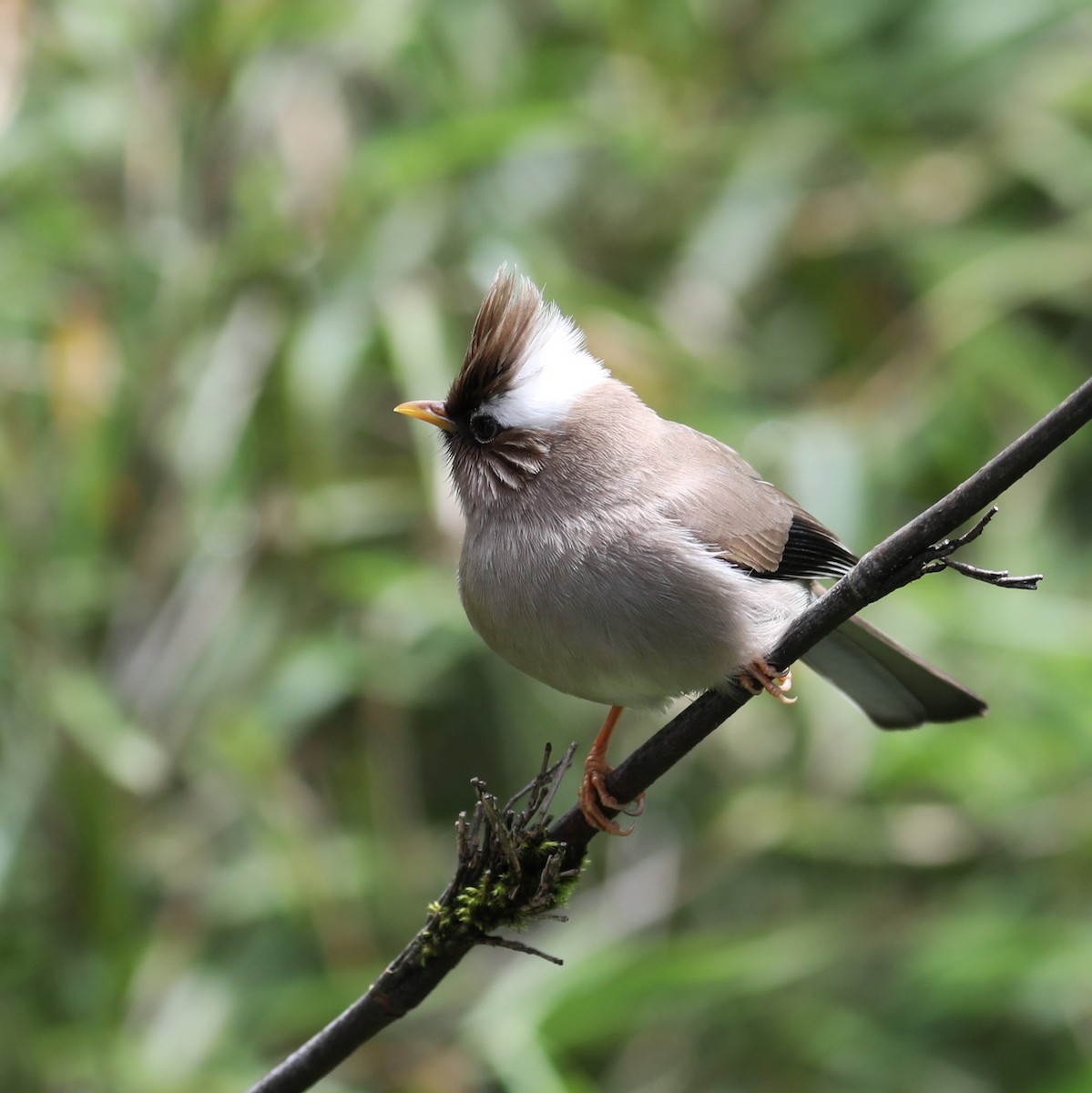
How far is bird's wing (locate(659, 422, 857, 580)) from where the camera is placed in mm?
2264

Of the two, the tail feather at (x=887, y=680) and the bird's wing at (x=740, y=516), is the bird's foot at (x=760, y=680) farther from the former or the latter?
the tail feather at (x=887, y=680)

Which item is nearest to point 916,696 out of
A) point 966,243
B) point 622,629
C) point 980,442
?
point 622,629

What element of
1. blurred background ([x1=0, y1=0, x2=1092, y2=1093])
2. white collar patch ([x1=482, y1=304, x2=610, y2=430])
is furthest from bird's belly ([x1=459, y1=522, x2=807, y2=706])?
blurred background ([x1=0, y1=0, x2=1092, y2=1093])

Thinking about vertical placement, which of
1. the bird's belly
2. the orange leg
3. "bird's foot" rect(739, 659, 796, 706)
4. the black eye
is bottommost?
the orange leg

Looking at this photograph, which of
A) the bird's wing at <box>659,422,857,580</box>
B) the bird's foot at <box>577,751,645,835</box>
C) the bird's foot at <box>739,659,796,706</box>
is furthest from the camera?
the bird's wing at <box>659,422,857,580</box>

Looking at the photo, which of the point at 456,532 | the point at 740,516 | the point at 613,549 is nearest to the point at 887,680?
the point at 740,516

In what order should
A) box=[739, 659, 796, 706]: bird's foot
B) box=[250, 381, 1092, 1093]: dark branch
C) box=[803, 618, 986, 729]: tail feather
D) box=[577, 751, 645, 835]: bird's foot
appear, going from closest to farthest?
box=[250, 381, 1092, 1093]: dark branch → box=[577, 751, 645, 835]: bird's foot → box=[739, 659, 796, 706]: bird's foot → box=[803, 618, 986, 729]: tail feather

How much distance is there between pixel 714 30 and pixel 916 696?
316cm

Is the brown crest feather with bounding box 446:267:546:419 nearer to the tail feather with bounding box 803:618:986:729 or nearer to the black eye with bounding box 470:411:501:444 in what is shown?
the black eye with bounding box 470:411:501:444

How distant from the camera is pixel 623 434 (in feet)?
7.80

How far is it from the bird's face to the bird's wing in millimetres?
214

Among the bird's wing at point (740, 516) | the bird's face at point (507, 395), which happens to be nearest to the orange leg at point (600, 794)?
the bird's wing at point (740, 516)

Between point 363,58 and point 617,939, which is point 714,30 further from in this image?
point 617,939

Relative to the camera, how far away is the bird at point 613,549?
208 centimetres
